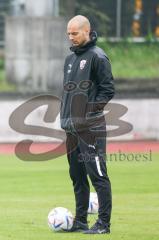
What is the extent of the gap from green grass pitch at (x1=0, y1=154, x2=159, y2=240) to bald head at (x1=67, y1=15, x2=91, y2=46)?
2.05 m

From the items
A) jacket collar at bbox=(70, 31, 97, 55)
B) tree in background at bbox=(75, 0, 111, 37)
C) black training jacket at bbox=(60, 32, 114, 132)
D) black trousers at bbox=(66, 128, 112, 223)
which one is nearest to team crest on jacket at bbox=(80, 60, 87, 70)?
black training jacket at bbox=(60, 32, 114, 132)

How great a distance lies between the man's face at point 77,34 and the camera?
9.36 meters

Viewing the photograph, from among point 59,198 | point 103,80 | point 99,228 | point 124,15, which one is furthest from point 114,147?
point 124,15

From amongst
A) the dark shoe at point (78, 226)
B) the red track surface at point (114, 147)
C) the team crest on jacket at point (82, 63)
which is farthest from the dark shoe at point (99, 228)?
the red track surface at point (114, 147)

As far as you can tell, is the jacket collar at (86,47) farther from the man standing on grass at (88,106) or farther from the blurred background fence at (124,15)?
the blurred background fence at (124,15)

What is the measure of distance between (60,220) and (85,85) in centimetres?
152

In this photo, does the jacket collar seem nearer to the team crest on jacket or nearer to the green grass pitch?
the team crest on jacket

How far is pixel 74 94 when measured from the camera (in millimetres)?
9523

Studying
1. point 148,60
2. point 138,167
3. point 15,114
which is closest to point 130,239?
point 138,167

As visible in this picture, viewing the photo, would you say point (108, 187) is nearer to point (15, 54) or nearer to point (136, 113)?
point (136, 113)

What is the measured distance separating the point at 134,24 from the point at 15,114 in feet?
42.6

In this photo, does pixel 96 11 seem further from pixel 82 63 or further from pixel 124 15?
pixel 82 63

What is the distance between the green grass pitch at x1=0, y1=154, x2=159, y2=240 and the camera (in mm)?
9836

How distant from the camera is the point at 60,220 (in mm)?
9852
